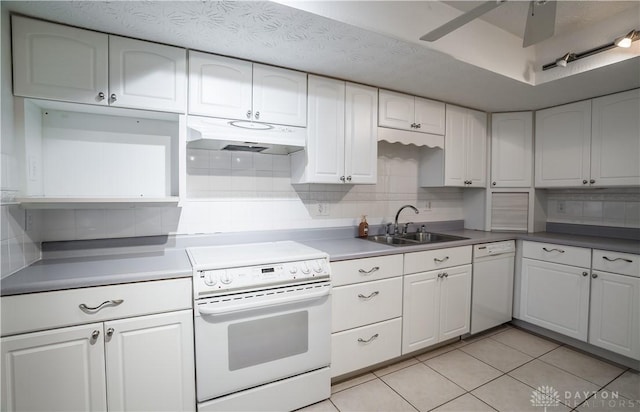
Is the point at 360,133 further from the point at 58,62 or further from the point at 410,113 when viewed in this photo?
the point at 58,62

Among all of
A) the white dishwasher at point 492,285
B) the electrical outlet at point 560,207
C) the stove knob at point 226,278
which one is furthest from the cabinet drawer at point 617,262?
the stove knob at point 226,278

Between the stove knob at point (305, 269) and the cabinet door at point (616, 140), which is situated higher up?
the cabinet door at point (616, 140)

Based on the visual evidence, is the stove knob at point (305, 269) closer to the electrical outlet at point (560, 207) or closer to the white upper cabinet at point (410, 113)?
the white upper cabinet at point (410, 113)

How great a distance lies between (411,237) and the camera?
2.98m

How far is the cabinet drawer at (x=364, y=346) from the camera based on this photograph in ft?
6.48

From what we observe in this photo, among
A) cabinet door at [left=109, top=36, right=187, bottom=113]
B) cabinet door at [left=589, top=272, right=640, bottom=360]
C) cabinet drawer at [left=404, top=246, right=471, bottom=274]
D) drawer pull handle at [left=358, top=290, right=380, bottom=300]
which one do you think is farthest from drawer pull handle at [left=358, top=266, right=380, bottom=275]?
cabinet door at [left=589, top=272, right=640, bottom=360]

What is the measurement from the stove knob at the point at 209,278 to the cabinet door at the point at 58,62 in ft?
3.59

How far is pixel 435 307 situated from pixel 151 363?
1977 millimetres

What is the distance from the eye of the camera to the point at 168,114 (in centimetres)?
182

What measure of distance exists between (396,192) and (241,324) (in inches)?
77.0

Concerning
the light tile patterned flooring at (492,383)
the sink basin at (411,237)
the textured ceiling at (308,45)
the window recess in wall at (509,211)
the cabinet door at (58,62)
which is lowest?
the light tile patterned flooring at (492,383)

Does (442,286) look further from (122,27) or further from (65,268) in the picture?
(122,27)

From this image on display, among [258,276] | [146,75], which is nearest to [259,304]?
[258,276]

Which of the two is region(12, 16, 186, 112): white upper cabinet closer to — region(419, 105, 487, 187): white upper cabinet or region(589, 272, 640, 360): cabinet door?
region(419, 105, 487, 187): white upper cabinet
